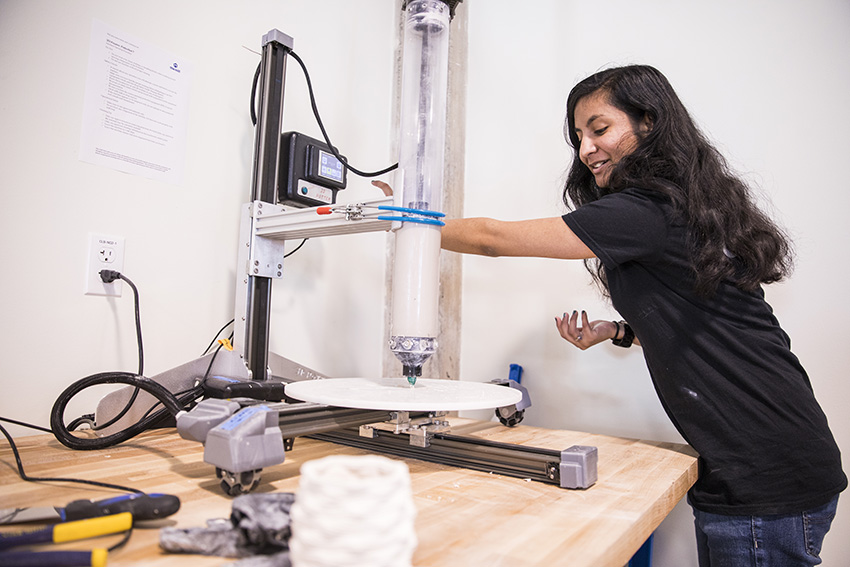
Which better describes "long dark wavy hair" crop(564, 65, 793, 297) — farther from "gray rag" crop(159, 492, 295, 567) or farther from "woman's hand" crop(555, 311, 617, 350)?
"gray rag" crop(159, 492, 295, 567)

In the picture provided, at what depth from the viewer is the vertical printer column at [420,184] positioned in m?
0.78

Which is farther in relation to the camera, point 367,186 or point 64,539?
point 367,186

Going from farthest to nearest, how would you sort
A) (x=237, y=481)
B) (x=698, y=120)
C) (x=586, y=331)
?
(x=698, y=120) < (x=586, y=331) < (x=237, y=481)

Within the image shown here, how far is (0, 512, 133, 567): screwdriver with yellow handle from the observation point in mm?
397

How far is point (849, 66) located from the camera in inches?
49.6

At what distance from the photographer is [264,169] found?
3.85ft

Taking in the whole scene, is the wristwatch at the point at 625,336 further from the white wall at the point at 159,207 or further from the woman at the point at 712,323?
the white wall at the point at 159,207

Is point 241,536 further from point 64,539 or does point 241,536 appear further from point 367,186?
point 367,186

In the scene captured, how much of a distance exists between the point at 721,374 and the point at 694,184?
361 mm

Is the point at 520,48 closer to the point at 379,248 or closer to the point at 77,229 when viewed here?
the point at 379,248

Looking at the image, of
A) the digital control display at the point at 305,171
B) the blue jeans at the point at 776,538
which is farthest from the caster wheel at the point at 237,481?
the blue jeans at the point at 776,538

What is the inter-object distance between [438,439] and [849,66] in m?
1.36

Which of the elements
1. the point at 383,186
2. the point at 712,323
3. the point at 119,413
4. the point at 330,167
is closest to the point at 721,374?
the point at 712,323

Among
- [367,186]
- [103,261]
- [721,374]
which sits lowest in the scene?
[721,374]
